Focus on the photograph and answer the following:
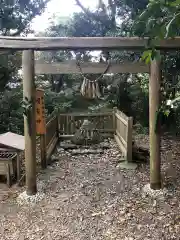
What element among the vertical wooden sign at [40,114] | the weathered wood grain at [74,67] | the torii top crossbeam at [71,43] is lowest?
the vertical wooden sign at [40,114]

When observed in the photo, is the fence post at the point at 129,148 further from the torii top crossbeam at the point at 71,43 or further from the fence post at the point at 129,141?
the torii top crossbeam at the point at 71,43

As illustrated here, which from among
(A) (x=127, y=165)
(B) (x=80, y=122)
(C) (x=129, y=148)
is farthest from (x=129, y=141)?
(B) (x=80, y=122)

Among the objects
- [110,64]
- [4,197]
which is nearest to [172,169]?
[110,64]

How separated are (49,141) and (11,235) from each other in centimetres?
360

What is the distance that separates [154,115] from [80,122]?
4.67m

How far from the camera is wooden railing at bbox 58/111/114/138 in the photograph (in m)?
8.90

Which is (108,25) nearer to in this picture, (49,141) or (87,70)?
(49,141)

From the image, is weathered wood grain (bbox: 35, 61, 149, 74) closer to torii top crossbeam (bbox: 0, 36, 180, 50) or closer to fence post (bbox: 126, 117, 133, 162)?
torii top crossbeam (bbox: 0, 36, 180, 50)

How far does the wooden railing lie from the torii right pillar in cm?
422

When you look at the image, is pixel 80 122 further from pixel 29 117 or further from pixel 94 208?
pixel 94 208

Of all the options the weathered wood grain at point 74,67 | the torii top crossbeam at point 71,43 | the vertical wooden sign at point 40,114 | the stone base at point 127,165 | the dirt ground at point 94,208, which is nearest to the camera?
the dirt ground at point 94,208

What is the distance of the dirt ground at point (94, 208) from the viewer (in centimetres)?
373

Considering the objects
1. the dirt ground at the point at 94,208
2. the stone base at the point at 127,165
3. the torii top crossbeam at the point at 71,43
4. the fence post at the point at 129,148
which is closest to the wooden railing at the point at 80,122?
the fence post at the point at 129,148

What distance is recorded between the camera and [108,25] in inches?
366
